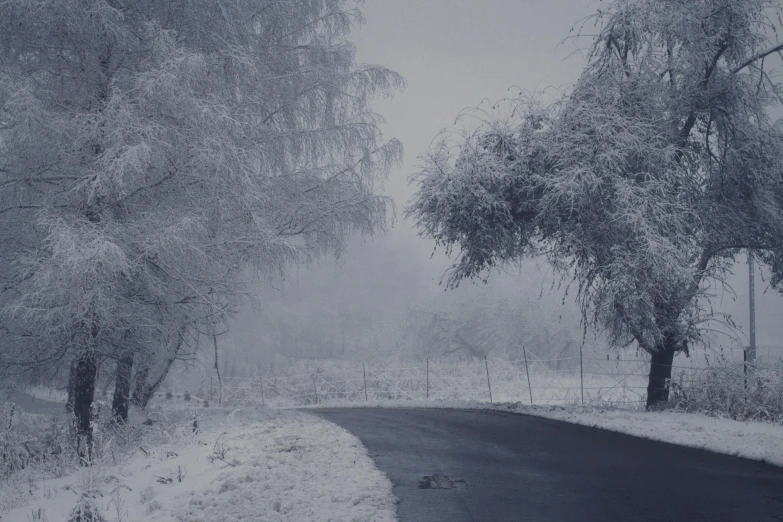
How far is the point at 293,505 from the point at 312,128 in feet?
35.2

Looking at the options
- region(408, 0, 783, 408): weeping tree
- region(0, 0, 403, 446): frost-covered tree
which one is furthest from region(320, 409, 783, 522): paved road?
region(0, 0, 403, 446): frost-covered tree

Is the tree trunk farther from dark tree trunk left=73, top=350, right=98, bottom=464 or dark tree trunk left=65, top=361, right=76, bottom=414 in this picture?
dark tree trunk left=73, top=350, right=98, bottom=464

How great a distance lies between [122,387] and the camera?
11.4 m

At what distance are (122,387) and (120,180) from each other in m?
5.13

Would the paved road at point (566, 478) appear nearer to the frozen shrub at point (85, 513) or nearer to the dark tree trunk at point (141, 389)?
the frozen shrub at point (85, 513)

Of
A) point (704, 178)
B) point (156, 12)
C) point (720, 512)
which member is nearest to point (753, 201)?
point (704, 178)

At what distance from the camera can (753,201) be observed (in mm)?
12133

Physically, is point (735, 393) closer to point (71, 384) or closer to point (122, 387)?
point (122, 387)

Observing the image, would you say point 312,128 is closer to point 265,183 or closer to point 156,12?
point 265,183

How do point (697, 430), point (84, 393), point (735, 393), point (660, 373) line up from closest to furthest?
point (697, 430)
point (84, 393)
point (735, 393)
point (660, 373)

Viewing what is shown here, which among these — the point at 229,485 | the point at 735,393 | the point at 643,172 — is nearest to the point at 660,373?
the point at 735,393

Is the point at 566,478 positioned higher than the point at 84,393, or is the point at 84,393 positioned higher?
the point at 84,393

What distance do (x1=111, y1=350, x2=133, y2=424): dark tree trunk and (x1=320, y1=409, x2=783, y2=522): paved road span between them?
4316mm

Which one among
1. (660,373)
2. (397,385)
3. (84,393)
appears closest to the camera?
(84,393)
